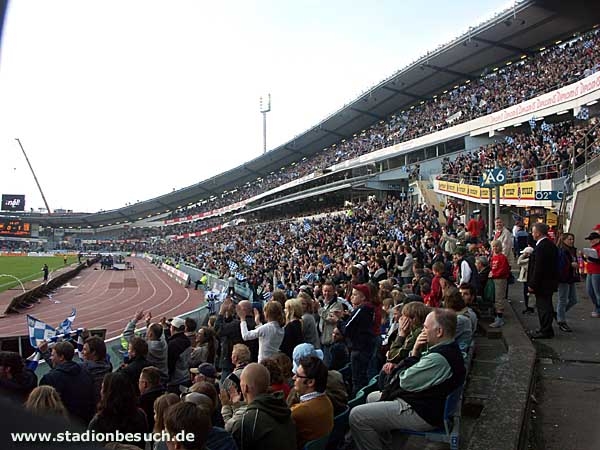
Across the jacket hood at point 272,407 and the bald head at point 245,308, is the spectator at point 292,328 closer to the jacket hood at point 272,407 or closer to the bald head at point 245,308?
the bald head at point 245,308

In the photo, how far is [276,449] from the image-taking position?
313cm

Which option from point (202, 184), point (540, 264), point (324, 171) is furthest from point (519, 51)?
point (202, 184)

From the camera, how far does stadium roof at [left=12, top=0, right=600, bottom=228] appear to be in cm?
2983

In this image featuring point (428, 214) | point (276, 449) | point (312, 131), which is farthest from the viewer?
point (312, 131)

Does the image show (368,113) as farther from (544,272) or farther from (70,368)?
(70,368)

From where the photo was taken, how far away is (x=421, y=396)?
3664mm

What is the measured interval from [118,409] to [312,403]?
130cm

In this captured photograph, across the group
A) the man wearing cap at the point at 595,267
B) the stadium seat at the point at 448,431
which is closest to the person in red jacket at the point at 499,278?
the man wearing cap at the point at 595,267

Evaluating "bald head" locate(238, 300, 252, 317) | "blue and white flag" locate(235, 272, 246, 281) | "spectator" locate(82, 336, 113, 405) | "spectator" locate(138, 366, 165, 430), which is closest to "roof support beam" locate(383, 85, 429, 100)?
"blue and white flag" locate(235, 272, 246, 281)

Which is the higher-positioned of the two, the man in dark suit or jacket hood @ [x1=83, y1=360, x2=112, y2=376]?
the man in dark suit

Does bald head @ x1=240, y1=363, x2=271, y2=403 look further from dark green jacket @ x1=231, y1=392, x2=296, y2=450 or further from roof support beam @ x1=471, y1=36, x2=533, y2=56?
roof support beam @ x1=471, y1=36, x2=533, y2=56

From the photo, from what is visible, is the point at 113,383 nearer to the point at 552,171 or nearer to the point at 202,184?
the point at 552,171

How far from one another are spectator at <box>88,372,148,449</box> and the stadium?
0.05 ft

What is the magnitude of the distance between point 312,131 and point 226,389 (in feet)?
186
